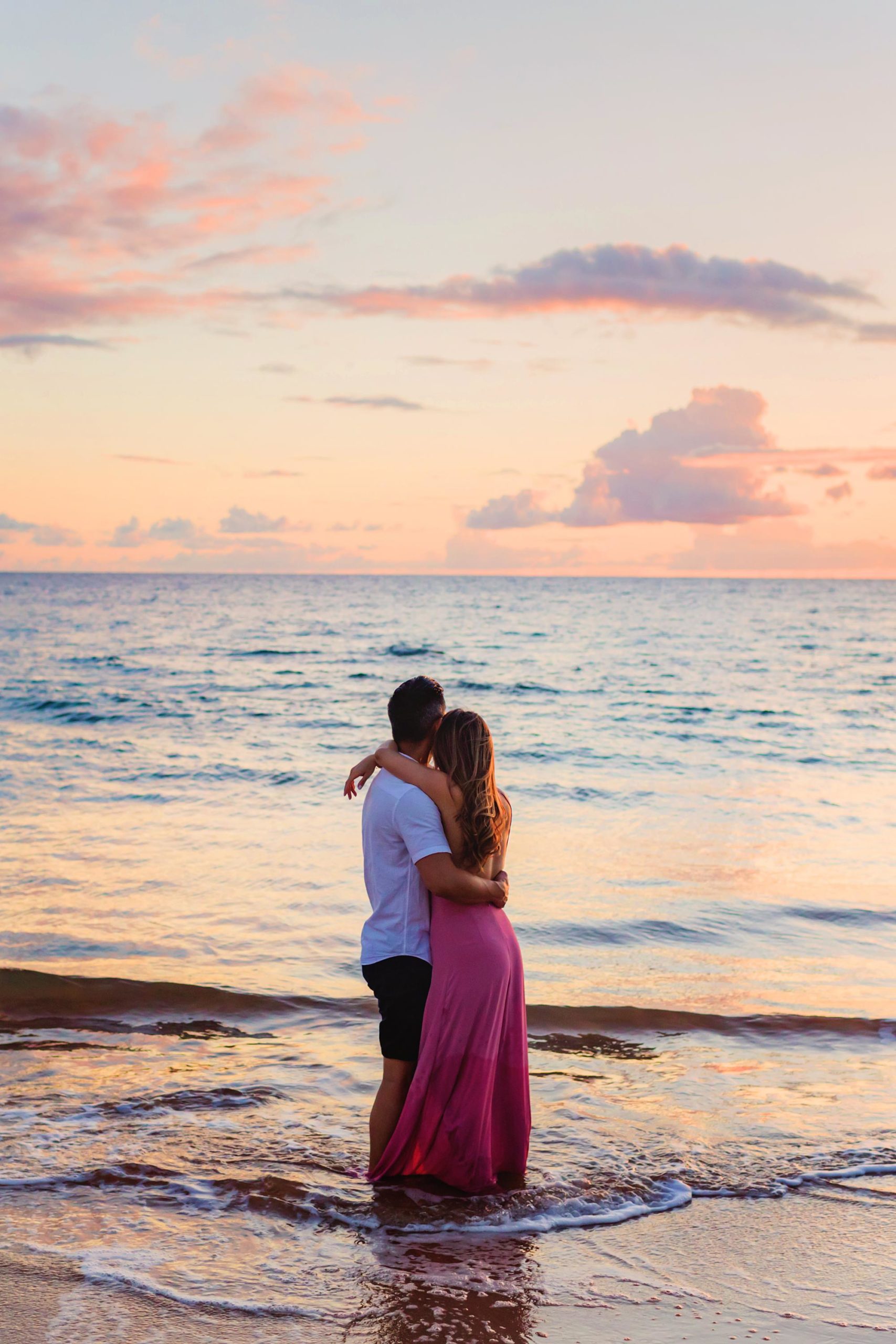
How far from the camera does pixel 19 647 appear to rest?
42.6 meters

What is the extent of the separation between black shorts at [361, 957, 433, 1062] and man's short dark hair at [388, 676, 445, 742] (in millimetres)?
909

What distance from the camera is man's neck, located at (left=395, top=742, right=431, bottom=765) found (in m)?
4.22

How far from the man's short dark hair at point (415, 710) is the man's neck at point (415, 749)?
16mm

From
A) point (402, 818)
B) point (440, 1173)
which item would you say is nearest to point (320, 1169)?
point (440, 1173)

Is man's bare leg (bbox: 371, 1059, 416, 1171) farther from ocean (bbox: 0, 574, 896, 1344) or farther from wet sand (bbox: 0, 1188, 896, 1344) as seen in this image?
wet sand (bbox: 0, 1188, 896, 1344)

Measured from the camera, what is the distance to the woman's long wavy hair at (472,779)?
405 centimetres

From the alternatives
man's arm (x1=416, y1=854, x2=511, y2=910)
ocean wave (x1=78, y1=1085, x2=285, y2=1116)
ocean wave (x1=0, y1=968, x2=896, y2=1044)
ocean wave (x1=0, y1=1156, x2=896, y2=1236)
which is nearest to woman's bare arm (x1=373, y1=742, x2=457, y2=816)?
man's arm (x1=416, y1=854, x2=511, y2=910)

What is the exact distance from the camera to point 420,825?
4.05 m

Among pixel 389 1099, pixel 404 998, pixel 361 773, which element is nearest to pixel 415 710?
pixel 361 773

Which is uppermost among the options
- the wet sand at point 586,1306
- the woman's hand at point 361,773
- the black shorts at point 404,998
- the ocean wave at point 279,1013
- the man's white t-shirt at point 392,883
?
the woman's hand at point 361,773

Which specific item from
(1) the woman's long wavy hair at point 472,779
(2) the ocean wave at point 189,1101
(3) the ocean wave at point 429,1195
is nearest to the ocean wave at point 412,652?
(2) the ocean wave at point 189,1101

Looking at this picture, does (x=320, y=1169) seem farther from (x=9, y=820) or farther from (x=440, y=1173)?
(x=9, y=820)

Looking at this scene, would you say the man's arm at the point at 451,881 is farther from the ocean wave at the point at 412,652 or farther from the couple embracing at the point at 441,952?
the ocean wave at the point at 412,652

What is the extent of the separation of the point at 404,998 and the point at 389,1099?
432mm
